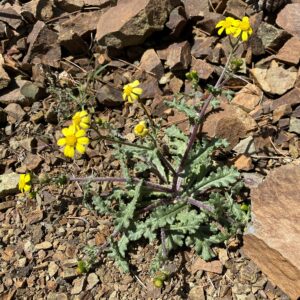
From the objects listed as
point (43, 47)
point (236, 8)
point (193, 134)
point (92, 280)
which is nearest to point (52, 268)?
point (92, 280)

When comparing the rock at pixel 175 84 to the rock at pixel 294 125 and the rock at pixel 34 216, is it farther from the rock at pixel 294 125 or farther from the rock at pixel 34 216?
the rock at pixel 34 216

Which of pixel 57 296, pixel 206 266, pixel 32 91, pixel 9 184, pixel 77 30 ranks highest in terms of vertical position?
pixel 77 30

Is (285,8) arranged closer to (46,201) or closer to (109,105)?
(109,105)

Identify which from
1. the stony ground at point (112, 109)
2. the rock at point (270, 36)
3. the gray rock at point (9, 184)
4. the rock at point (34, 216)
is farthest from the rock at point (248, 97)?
the gray rock at point (9, 184)

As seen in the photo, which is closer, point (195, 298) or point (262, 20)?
point (195, 298)

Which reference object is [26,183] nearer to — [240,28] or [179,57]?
[179,57]

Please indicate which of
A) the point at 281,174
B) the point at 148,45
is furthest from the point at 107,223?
the point at 148,45
